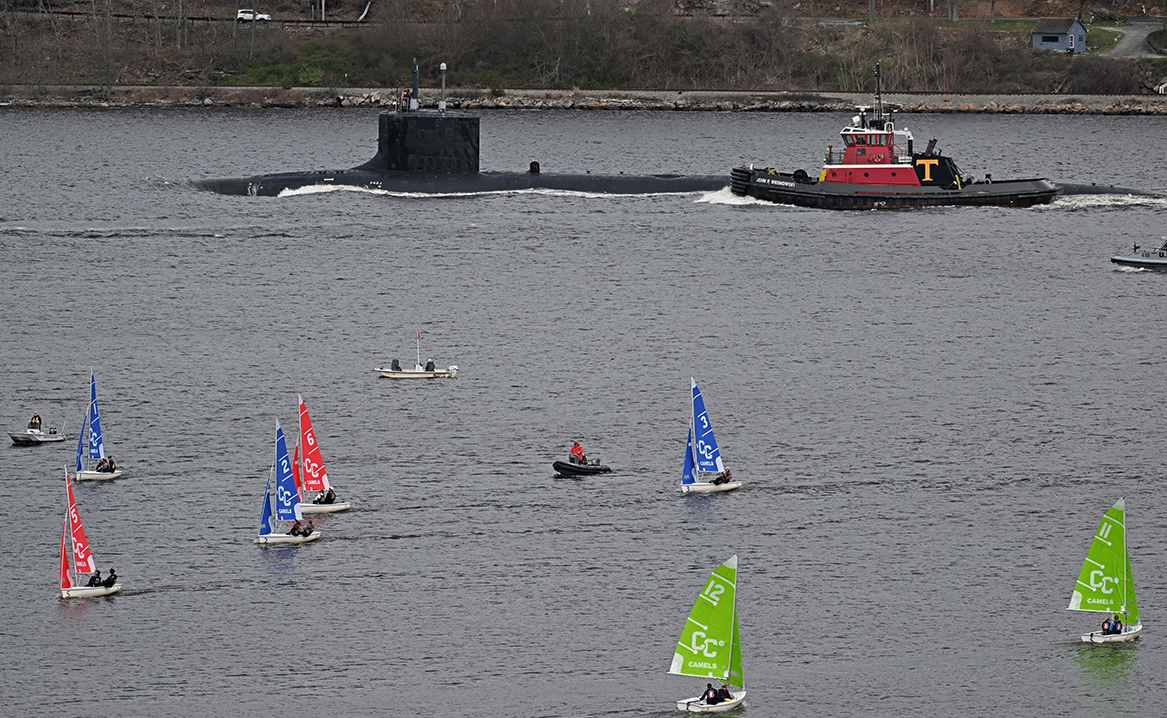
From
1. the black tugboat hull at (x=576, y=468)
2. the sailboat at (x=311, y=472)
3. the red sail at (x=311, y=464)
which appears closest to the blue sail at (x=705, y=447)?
the black tugboat hull at (x=576, y=468)

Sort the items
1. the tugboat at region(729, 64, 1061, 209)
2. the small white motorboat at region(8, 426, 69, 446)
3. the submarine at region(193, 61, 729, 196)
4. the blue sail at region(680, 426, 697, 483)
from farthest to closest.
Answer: the tugboat at region(729, 64, 1061, 209), the submarine at region(193, 61, 729, 196), the small white motorboat at region(8, 426, 69, 446), the blue sail at region(680, 426, 697, 483)

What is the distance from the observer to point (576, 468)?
57188 mm

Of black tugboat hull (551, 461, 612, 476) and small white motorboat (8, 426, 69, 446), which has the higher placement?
black tugboat hull (551, 461, 612, 476)

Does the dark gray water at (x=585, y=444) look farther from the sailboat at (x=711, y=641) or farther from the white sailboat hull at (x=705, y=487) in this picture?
the sailboat at (x=711, y=641)

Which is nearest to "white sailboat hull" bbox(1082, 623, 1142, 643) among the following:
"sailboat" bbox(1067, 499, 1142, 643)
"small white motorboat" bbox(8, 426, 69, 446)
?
"sailboat" bbox(1067, 499, 1142, 643)

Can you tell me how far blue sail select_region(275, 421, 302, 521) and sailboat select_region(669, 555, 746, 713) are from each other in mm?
15483

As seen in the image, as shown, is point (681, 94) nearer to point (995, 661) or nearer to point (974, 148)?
point (974, 148)

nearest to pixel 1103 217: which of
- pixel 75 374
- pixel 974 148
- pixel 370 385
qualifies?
pixel 974 148

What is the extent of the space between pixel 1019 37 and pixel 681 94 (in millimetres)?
37810

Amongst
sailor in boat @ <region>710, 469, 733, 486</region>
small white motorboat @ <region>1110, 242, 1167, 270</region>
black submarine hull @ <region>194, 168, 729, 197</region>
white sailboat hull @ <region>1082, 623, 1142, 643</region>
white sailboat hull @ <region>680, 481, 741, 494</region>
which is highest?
black submarine hull @ <region>194, 168, 729, 197</region>

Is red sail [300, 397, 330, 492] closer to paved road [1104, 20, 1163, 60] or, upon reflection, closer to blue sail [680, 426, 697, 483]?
blue sail [680, 426, 697, 483]

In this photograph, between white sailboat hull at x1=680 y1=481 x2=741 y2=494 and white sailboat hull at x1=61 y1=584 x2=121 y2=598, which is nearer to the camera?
white sailboat hull at x1=61 y1=584 x2=121 y2=598

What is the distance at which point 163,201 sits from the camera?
120 meters

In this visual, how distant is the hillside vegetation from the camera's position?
183m
